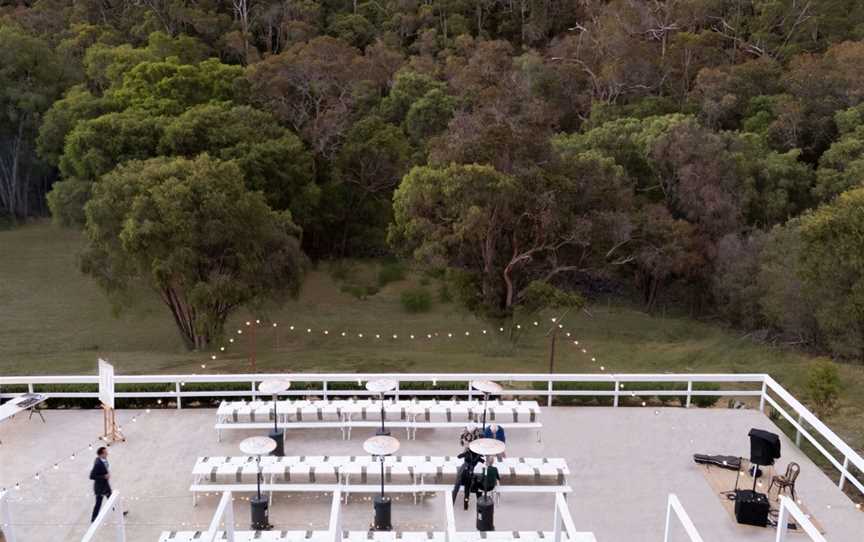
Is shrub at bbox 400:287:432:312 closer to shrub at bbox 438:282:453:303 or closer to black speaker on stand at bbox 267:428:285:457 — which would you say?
shrub at bbox 438:282:453:303

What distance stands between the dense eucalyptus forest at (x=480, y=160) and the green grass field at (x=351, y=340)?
5.65 ft

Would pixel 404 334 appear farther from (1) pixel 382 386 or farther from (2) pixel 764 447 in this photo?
(2) pixel 764 447

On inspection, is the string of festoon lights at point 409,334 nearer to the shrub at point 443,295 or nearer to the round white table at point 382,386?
the shrub at point 443,295

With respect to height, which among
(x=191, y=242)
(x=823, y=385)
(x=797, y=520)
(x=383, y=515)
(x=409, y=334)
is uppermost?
(x=797, y=520)

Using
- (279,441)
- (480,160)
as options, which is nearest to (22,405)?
(279,441)

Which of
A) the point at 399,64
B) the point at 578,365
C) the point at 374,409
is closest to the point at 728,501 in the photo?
the point at 374,409

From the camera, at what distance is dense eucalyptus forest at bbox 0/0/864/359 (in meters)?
23.0

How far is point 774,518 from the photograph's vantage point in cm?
1031

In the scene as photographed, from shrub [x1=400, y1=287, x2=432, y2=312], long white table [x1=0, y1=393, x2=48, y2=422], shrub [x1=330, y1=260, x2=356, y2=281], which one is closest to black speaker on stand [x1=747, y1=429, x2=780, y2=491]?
long white table [x1=0, y1=393, x2=48, y2=422]

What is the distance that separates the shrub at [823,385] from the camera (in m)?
14.8

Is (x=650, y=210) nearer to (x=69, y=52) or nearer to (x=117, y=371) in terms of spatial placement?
(x=117, y=371)

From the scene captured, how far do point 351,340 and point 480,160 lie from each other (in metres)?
7.87

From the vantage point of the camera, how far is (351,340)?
1057 inches

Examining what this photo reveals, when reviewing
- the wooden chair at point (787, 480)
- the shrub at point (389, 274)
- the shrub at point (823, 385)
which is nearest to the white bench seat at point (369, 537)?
the wooden chair at point (787, 480)
